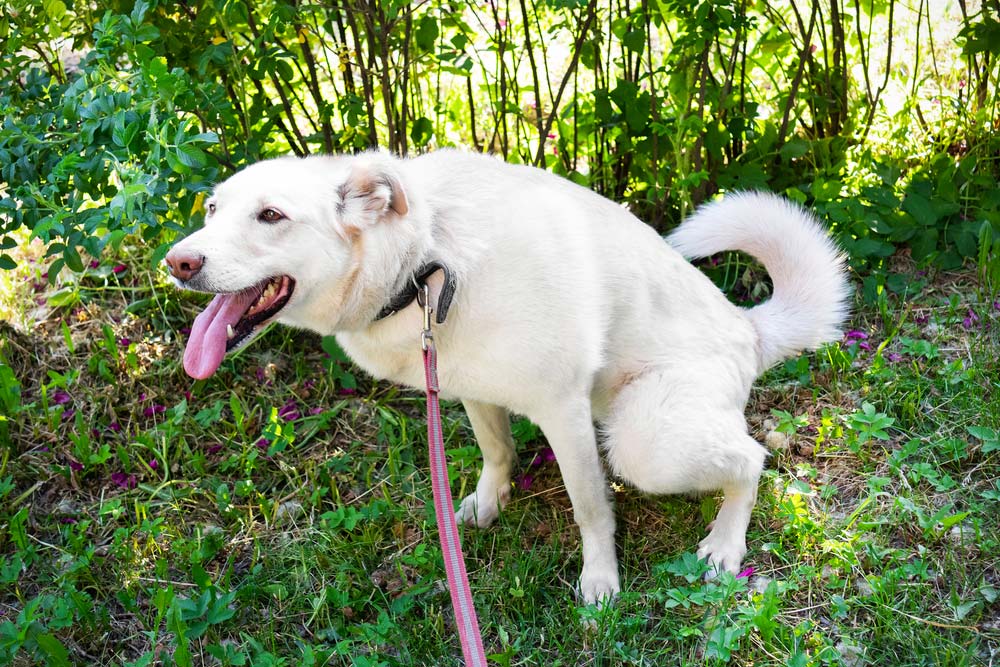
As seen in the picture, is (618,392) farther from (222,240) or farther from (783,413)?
(222,240)

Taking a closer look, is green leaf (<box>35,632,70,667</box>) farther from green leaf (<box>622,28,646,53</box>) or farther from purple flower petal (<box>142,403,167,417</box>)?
green leaf (<box>622,28,646,53</box>)

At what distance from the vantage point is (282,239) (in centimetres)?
226

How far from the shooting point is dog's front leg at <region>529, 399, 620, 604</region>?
2533 mm

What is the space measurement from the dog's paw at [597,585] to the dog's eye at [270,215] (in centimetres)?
136

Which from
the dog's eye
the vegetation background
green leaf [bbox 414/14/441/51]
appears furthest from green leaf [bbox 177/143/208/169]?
green leaf [bbox 414/14/441/51]

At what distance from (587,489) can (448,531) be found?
629mm

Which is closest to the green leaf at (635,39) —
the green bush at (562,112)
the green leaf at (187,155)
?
the green bush at (562,112)

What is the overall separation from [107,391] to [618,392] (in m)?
2.04

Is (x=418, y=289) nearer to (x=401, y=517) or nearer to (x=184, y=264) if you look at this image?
(x=184, y=264)

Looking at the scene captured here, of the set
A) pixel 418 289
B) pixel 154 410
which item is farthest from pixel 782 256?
pixel 154 410

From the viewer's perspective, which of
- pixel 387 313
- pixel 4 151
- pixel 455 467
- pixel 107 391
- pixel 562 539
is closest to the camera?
pixel 387 313

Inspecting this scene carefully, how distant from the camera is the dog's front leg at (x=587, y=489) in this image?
8.31ft

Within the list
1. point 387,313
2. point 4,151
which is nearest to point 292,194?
point 387,313

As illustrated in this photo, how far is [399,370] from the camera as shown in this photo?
255cm
